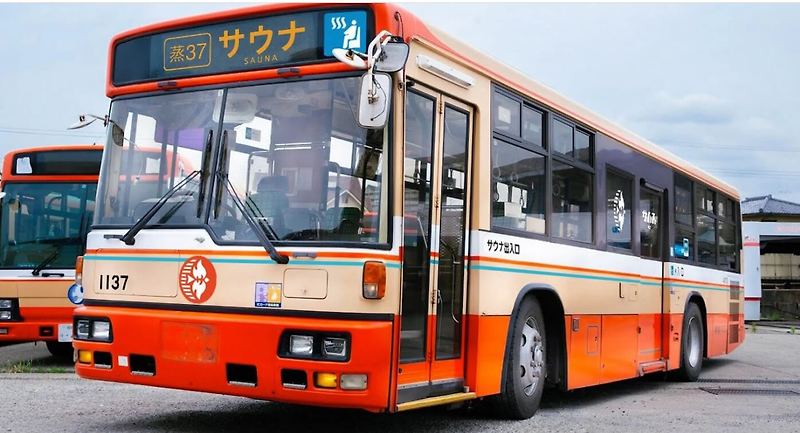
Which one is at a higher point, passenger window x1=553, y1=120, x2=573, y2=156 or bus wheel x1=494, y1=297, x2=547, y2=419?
passenger window x1=553, y1=120, x2=573, y2=156

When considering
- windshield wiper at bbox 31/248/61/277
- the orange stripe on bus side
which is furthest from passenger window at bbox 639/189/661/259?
windshield wiper at bbox 31/248/61/277

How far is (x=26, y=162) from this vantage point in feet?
40.1

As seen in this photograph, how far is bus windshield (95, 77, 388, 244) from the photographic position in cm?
602

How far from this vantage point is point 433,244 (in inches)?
257

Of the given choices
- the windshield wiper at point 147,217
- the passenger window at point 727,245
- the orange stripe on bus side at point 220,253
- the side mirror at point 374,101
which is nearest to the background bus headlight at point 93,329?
the orange stripe on bus side at point 220,253

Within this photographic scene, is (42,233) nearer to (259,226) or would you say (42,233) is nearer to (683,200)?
(259,226)

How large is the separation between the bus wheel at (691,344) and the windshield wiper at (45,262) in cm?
808

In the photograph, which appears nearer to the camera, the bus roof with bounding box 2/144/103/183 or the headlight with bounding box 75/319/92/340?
the headlight with bounding box 75/319/92/340

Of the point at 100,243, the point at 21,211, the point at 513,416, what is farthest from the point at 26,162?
the point at 513,416

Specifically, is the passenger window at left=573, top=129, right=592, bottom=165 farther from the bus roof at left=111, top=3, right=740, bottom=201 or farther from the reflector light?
the reflector light

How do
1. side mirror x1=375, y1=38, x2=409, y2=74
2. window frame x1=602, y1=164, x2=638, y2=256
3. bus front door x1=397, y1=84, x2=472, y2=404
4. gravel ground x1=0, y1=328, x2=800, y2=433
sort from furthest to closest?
window frame x1=602, y1=164, x2=638, y2=256 < gravel ground x1=0, y1=328, x2=800, y2=433 < bus front door x1=397, y1=84, x2=472, y2=404 < side mirror x1=375, y1=38, x2=409, y2=74

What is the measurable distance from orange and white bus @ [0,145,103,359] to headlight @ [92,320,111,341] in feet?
17.2

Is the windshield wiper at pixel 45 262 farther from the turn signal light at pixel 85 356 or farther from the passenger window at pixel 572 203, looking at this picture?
the passenger window at pixel 572 203

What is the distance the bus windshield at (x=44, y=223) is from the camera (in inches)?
466
